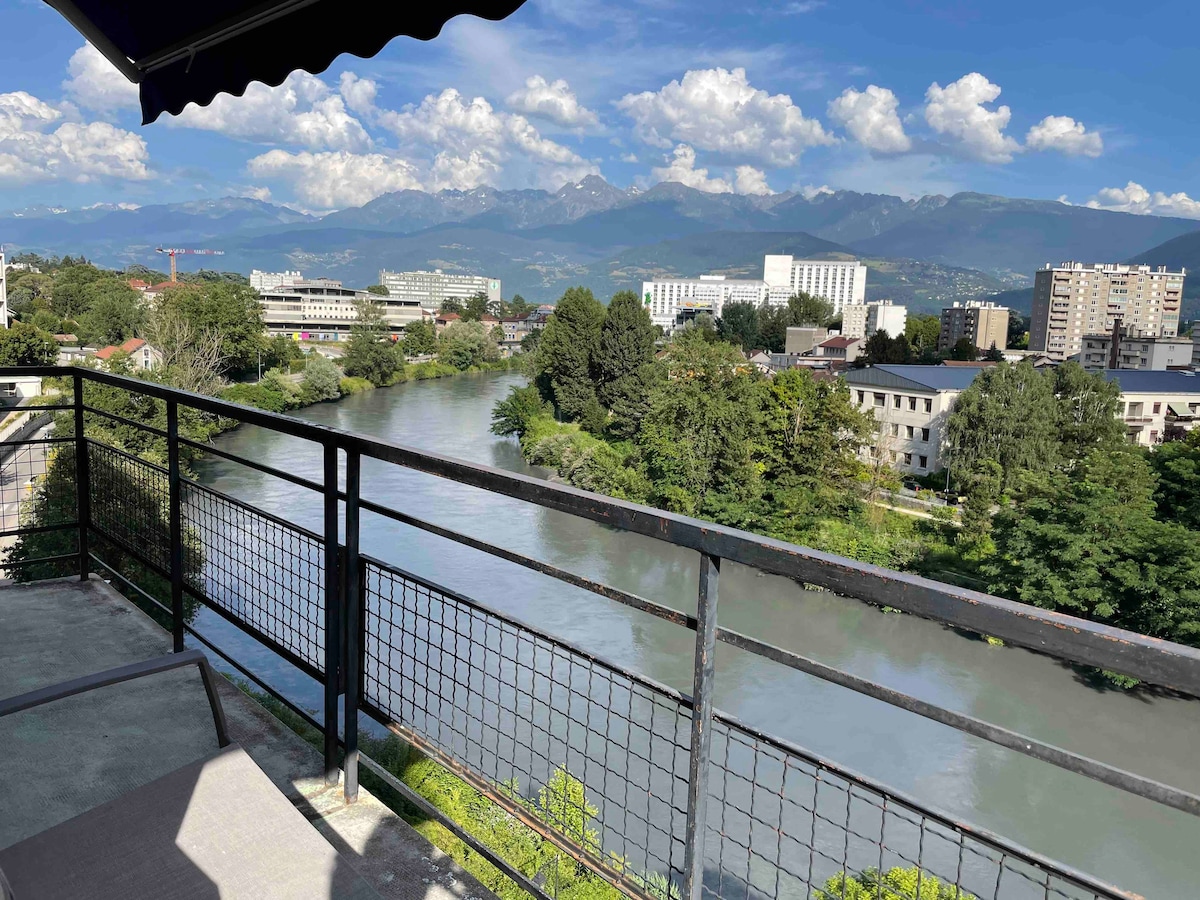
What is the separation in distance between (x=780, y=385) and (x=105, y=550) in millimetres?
20266

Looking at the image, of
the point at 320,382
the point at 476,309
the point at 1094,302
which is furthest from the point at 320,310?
the point at 1094,302

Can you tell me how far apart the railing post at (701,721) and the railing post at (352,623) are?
0.93 m

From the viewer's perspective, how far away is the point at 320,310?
80.4 m

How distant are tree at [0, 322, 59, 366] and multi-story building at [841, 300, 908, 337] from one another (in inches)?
2967

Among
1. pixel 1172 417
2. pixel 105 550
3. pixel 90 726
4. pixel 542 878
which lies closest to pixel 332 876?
pixel 90 726

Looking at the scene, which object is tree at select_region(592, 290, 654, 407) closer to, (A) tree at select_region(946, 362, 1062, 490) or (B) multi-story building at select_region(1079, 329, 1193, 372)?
(A) tree at select_region(946, 362, 1062, 490)

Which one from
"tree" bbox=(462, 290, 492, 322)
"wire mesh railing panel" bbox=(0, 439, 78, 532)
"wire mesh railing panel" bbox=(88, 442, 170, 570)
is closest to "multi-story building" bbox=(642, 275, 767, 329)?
"tree" bbox=(462, 290, 492, 322)

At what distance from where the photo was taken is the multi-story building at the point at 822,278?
7032 inches

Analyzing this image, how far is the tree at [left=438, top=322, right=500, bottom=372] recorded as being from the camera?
59750 millimetres

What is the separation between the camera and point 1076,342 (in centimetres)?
9125

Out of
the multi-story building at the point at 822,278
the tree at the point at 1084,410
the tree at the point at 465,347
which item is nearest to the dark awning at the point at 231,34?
the tree at the point at 1084,410

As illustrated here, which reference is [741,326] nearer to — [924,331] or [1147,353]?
[924,331]

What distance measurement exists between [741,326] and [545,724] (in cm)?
6800

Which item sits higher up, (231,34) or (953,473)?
(231,34)
